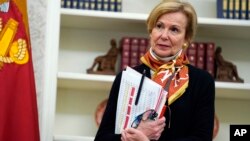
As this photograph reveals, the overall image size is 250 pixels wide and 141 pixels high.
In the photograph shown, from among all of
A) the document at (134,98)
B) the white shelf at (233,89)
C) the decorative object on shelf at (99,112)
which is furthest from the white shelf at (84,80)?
the document at (134,98)

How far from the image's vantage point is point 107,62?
255 centimetres

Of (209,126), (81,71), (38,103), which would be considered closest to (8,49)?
(38,103)

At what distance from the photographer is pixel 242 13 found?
8.26ft

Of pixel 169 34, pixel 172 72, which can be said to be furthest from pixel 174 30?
pixel 172 72

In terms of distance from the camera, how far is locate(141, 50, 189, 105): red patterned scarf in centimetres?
144

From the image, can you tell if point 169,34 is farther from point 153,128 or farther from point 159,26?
point 153,128

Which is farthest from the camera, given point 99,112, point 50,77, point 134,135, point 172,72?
point 99,112

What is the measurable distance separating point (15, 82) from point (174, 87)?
991 millimetres

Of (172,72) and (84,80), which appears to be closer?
(172,72)

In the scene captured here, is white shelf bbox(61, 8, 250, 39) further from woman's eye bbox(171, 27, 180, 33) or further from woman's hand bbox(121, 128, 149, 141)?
→ woman's hand bbox(121, 128, 149, 141)

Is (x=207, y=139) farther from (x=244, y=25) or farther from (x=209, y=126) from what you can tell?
(x=244, y=25)

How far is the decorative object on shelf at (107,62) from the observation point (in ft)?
8.24

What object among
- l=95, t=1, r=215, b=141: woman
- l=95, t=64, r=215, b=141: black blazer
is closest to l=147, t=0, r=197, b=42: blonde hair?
l=95, t=1, r=215, b=141: woman

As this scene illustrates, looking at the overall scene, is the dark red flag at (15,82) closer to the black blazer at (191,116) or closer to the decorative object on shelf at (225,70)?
the black blazer at (191,116)
